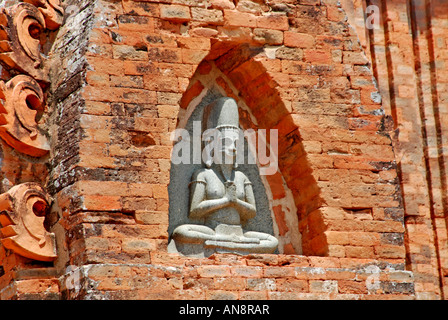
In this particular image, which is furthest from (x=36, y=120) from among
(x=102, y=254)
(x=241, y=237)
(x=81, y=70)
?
(x=241, y=237)

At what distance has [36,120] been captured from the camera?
11.1 metres

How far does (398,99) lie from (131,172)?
4770 millimetres

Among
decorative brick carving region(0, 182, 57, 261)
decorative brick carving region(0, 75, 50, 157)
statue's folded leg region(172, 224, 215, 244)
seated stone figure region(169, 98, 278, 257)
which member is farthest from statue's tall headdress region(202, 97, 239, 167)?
decorative brick carving region(0, 182, 57, 261)

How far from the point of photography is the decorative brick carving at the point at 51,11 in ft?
37.3

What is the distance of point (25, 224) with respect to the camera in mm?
10477

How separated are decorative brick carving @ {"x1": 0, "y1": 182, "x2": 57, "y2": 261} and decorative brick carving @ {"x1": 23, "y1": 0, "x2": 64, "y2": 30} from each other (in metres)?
1.84

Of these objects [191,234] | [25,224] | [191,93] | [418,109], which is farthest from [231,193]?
[418,109]

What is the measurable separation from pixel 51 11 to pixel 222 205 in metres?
2.74

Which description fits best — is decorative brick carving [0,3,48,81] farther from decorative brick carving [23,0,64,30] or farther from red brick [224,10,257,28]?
red brick [224,10,257,28]

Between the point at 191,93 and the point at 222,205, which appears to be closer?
the point at 222,205

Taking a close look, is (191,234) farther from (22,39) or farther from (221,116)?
(22,39)

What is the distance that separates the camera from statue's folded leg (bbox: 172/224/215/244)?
1081cm

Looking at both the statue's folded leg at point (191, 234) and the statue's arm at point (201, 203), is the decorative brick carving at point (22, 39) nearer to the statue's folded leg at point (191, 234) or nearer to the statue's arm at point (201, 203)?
the statue's arm at point (201, 203)

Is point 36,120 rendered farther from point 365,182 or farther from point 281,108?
point 365,182
